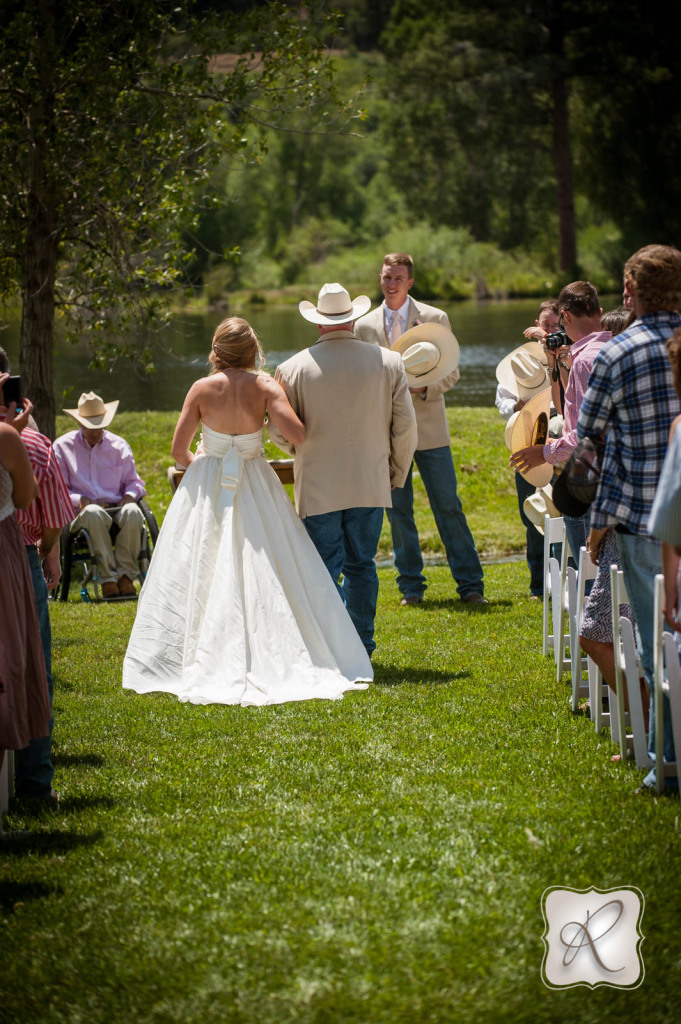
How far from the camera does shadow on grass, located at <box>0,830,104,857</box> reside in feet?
14.1

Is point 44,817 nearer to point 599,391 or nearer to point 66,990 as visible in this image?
point 66,990

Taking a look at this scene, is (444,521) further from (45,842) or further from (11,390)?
(45,842)

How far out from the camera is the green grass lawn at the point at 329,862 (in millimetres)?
3213

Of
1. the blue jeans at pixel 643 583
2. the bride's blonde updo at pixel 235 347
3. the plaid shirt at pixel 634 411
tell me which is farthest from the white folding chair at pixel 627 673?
the bride's blonde updo at pixel 235 347

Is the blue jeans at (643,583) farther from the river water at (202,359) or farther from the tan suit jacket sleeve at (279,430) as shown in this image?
the river water at (202,359)

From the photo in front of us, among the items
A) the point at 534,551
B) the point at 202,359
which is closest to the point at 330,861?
the point at 534,551

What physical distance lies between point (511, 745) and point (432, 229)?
59.2 meters

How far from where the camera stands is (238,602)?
21.5 ft

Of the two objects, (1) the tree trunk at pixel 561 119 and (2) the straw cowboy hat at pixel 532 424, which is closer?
(2) the straw cowboy hat at pixel 532 424

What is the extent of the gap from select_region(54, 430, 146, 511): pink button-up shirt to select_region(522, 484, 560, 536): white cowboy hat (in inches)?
165

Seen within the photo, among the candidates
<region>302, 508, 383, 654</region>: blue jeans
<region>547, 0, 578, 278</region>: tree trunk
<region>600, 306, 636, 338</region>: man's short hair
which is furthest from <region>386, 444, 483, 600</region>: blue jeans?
<region>547, 0, 578, 278</region>: tree trunk

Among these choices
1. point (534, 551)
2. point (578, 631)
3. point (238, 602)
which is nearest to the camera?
point (578, 631)

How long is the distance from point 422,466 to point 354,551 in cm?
215

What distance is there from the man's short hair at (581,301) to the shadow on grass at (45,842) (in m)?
3.44
